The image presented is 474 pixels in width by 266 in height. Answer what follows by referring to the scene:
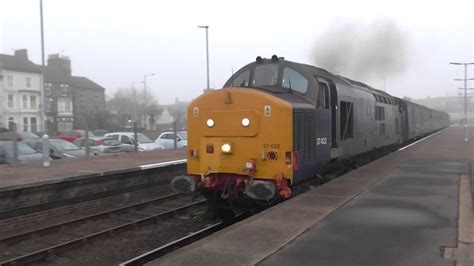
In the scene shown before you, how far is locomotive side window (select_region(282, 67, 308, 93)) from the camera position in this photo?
9.12m

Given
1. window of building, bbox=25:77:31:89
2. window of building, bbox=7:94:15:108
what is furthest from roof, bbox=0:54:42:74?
window of building, bbox=7:94:15:108

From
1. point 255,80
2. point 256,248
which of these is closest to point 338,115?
point 255,80

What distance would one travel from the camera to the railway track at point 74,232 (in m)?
7.87

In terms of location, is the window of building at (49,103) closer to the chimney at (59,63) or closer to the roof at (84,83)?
the roof at (84,83)

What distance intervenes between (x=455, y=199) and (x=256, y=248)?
4.87 m

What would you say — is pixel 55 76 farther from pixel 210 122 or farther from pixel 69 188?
pixel 210 122

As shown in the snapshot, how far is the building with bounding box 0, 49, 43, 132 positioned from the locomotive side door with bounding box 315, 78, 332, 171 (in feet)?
175

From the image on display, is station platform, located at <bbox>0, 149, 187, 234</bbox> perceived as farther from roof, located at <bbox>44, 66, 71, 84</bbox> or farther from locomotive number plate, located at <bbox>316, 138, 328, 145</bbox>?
roof, located at <bbox>44, 66, 71, 84</bbox>

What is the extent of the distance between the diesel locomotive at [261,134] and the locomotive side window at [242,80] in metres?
0.02

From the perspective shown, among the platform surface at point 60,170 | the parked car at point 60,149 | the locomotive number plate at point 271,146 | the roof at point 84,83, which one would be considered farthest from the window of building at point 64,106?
the locomotive number plate at point 271,146

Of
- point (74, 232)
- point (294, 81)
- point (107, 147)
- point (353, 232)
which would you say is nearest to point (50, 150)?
point (107, 147)

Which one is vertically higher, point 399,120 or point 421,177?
point 399,120

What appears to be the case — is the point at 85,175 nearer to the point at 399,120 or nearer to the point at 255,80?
the point at 255,80

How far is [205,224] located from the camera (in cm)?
997
